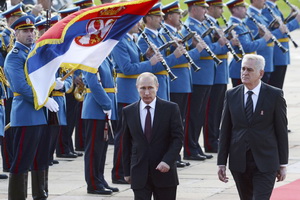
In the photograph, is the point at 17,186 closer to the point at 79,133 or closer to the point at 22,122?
the point at 22,122

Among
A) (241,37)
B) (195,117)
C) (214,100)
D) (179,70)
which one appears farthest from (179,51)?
(241,37)

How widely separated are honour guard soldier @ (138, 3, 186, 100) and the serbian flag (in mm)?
2108

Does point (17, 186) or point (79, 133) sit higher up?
point (79, 133)

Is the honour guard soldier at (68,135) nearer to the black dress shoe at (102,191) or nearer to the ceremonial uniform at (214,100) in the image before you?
the ceremonial uniform at (214,100)

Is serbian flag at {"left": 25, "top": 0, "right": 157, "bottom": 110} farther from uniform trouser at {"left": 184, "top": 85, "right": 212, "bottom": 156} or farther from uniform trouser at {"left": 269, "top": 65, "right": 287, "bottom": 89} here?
uniform trouser at {"left": 269, "top": 65, "right": 287, "bottom": 89}

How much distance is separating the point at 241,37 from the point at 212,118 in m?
1.42

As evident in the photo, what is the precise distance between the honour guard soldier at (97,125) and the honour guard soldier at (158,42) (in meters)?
1.21

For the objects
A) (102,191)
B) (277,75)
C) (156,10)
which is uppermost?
(156,10)

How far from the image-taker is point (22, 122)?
10.7 meters

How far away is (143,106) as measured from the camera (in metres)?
9.28

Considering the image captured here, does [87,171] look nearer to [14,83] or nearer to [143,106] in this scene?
[14,83]

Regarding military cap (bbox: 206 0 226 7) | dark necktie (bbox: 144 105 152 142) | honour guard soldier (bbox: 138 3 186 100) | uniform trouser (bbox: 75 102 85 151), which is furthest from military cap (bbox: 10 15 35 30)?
military cap (bbox: 206 0 226 7)

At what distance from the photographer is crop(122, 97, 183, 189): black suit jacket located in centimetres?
911

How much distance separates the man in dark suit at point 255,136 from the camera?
906 centimetres
